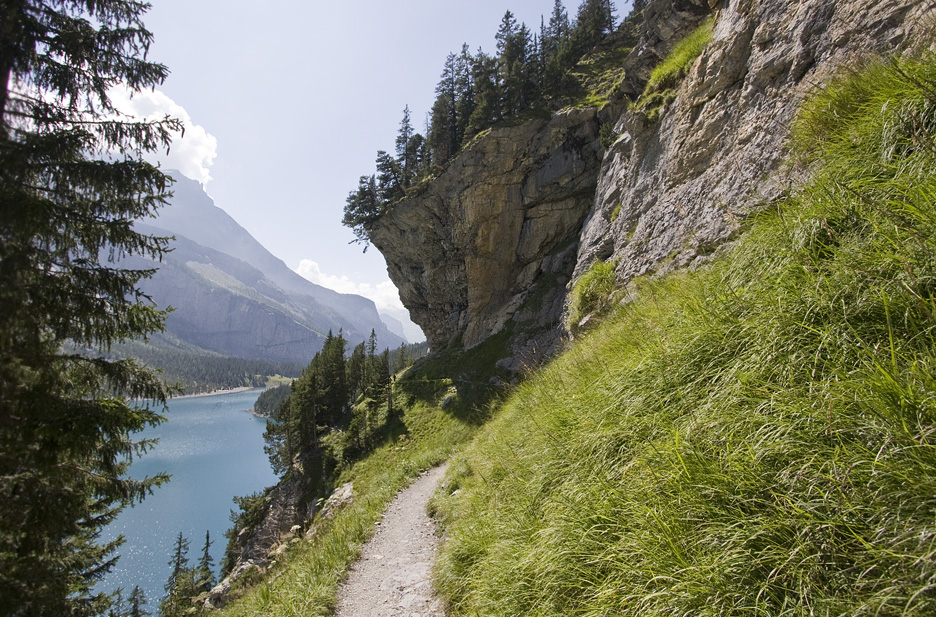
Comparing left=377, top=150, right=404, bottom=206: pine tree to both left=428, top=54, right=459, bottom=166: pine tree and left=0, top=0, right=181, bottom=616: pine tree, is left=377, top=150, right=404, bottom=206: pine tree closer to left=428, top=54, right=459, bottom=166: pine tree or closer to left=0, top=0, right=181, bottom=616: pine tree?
left=428, top=54, right=459, bottom=166: pine tree

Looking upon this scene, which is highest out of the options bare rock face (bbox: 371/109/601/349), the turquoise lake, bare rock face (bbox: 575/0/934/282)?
bare rock face (bbox: 371/109/601/349)

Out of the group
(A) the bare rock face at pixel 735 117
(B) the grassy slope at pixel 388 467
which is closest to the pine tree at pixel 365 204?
(B) the grassy slope at pixel 388 467

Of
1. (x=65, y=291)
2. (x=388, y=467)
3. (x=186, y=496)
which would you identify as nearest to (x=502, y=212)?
(x=388, y=467)

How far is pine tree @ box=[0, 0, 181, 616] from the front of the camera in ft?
16.1

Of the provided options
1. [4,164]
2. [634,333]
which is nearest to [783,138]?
[634,333]

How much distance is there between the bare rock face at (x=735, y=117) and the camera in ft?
16.9

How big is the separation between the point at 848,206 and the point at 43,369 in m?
9.91

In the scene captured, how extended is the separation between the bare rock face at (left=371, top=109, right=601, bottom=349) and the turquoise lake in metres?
27.4

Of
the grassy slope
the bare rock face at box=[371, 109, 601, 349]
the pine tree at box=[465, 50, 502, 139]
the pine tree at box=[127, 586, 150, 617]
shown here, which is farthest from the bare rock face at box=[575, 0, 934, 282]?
the pine tree at box=[465, 50, 502, 139]

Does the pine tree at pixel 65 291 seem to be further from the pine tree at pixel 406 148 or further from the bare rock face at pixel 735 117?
the pine tree at pixel 406 148

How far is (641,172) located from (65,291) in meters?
14.5

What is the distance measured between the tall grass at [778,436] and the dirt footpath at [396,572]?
734 millimetres

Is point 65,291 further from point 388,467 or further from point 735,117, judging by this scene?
point 388,467

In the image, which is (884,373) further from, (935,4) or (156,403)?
(156,403)
